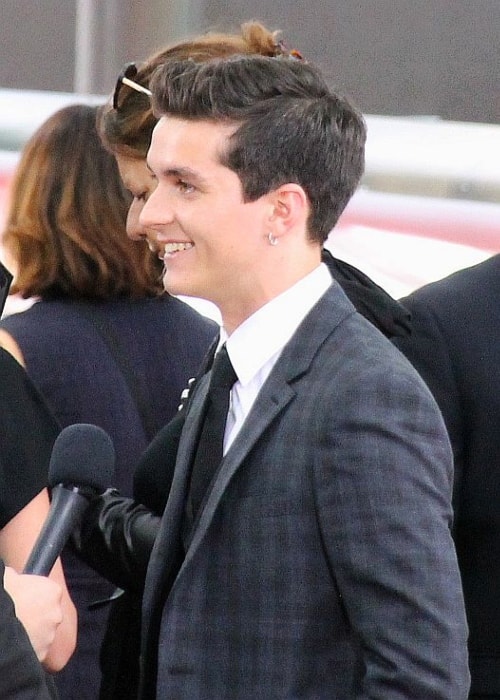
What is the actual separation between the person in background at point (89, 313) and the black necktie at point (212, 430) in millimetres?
680

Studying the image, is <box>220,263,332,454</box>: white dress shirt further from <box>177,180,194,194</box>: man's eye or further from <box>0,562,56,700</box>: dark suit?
<box>0,562,56,700</box>: dark suit

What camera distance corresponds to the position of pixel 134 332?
220 centimetres

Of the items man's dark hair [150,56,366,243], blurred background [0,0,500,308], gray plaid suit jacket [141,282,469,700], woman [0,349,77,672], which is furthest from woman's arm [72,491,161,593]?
blurred background [0,0,500,308]

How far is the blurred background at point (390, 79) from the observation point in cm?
371

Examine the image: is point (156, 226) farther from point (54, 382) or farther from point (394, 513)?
point (54, 382)

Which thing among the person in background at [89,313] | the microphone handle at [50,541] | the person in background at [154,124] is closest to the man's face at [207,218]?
the person in background at [154,124]

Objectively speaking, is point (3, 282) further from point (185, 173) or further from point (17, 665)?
point (17, 665)

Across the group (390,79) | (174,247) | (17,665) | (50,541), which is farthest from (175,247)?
(390,79)

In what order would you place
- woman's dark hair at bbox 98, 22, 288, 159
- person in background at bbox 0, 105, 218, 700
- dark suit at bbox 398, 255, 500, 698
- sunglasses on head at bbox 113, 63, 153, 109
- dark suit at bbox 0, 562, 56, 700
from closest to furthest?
dark suit at bbox 0, 562, 56, 700 < dark suit at bbox 398, 255, 500, 698 < woman's dark hair at bbox 98, 22, 288, 159 < sunglasses on head at bbox 113, 63, 153, 109 < person in background at bbox 0, 105, 218, 700

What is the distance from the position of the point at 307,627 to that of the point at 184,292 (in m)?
0.39

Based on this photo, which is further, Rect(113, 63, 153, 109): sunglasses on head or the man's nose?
Rect(113, 63, 153, 109): sunglasses on head

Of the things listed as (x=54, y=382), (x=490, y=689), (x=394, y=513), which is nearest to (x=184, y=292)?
(x=394, y=513)

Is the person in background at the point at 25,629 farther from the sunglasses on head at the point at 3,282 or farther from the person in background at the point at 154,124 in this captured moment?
the person in background at the point at 154,124

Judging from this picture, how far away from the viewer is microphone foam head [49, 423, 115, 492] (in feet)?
4.77
